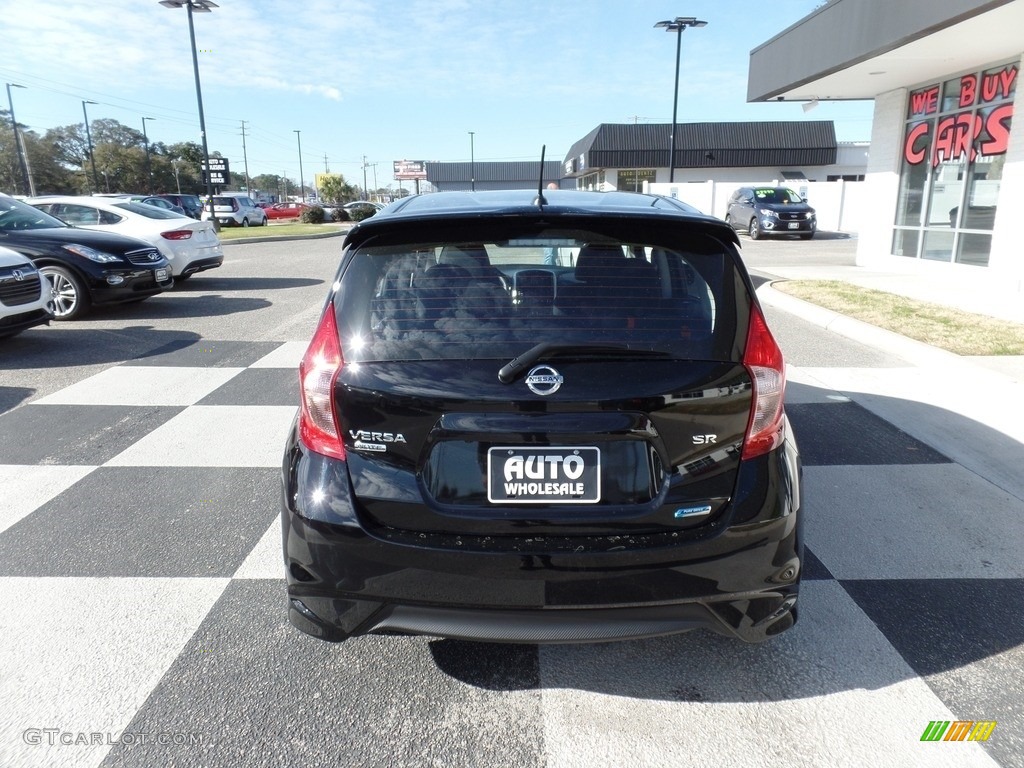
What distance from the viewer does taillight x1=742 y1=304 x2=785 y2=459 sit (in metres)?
2.26

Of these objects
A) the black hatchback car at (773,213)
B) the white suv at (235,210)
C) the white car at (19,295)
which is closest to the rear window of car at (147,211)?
the white car at (19,295)

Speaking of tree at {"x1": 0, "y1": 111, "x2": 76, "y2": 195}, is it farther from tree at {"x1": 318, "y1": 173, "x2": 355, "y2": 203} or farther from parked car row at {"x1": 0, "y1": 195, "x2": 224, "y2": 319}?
parked car row at {"x1": 0, "y1": 195, "x2": 224, "y2": 319}

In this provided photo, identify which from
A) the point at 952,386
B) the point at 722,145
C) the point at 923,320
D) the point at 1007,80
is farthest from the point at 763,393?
the point at 722,145

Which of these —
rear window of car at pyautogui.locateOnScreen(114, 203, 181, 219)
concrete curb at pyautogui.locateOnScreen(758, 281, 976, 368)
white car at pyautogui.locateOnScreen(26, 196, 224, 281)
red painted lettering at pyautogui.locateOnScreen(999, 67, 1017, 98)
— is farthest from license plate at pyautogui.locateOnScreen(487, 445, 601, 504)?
red painted lettering at pyautogui.locateOnScreen(999, 67, 1017, 98)

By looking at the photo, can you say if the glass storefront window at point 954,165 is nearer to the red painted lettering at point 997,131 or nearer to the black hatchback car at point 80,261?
the red painted lettering at point 997,131

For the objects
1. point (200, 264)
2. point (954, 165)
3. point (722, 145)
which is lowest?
point (200, 264)

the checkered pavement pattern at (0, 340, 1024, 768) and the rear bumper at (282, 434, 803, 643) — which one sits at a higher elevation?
the rear bumper at (282, 434, 803, 643)

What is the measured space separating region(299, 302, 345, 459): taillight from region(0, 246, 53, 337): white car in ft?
21.1

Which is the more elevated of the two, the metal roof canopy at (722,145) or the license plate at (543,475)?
the metal roof canopy at (722,145)

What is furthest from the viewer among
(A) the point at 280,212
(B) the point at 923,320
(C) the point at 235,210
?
(A) the point at 280,212

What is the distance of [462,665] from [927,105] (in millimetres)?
15390

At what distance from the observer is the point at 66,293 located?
9.27 meters

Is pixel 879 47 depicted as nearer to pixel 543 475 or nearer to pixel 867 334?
pixel 867 334

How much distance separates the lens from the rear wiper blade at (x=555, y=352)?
2166 mm
